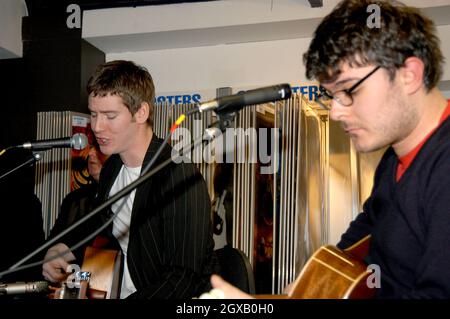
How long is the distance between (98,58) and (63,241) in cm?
281

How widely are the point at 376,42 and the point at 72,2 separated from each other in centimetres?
392

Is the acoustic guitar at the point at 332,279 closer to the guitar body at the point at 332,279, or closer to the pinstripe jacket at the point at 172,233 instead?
the guitar body at the point at 332,279

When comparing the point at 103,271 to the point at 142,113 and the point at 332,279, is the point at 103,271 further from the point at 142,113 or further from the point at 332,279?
the point at 332,279

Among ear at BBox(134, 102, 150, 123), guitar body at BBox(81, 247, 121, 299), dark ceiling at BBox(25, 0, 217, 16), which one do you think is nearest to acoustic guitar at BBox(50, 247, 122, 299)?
guitar body at BBox(81, 247, 121, 299)

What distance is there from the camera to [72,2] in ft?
15.6

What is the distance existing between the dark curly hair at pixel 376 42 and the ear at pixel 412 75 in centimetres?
2

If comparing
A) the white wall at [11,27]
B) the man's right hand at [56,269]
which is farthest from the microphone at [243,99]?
the white wall at [11,27]

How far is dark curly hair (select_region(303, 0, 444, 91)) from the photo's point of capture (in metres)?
1.59

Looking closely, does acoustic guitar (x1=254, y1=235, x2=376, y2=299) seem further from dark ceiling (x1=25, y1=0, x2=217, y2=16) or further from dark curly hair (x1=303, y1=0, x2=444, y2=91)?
dark ceiling (x1=25, y1=0, x2=217, y2=16)

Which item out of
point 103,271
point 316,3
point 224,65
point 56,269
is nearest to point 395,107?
point 103,271

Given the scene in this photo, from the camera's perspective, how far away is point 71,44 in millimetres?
4738

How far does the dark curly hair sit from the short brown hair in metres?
1.15
